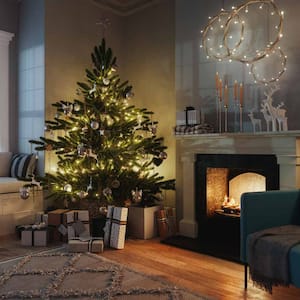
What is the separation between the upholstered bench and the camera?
3.94m

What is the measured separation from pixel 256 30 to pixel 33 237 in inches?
116

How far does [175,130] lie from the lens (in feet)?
12.7

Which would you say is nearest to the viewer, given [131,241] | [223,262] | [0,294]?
[0,294]

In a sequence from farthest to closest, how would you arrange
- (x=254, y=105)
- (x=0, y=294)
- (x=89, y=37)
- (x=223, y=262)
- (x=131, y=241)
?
(x=89, y=37) < (x=131, y=241) < (x=254, y=105) < (x=223, y=262) < (x=0, y=294)

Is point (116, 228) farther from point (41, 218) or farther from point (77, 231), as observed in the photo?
point (41, 218)

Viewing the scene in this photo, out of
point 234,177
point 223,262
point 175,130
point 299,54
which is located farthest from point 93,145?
point 299,54

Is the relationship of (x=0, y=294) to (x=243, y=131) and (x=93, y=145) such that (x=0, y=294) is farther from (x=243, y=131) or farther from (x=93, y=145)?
(x=243, y=131)

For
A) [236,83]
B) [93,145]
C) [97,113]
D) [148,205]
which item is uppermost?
[236,83]

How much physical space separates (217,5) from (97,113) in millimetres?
1692

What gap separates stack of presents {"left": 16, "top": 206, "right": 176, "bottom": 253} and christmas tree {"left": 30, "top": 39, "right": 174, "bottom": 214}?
0.25 meters

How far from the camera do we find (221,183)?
3830 mm

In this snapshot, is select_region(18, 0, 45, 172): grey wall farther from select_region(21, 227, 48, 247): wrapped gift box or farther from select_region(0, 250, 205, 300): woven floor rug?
select_region(0, 250, 205, 300): woven floor rug

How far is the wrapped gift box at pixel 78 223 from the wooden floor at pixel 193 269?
0.36 meters

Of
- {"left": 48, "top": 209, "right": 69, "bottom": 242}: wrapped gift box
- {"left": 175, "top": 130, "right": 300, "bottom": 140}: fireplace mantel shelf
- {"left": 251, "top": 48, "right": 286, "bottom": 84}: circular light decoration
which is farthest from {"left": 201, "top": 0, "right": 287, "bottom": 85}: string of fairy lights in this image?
{"left": 48, "top": 209, "right": 69, "bottom": 242}: wrapped gift box
